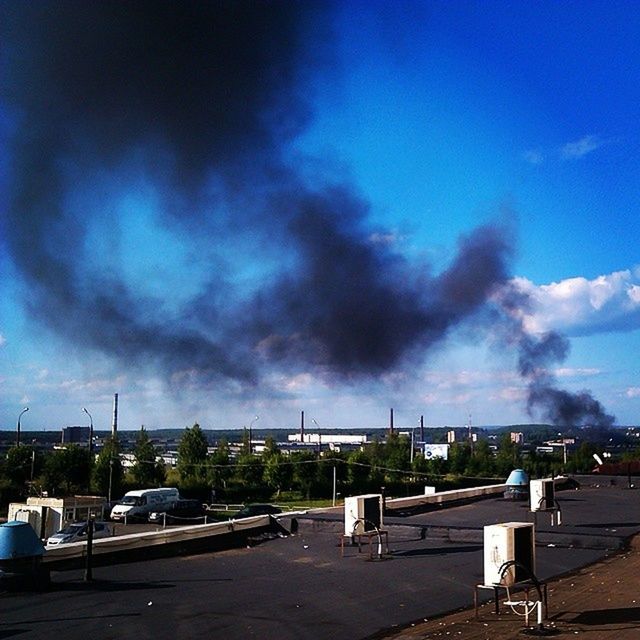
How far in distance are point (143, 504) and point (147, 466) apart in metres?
19.9

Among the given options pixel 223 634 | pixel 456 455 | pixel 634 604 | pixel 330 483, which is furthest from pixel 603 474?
pixel 223 634

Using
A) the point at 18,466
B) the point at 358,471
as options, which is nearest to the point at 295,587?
the point at 18,466

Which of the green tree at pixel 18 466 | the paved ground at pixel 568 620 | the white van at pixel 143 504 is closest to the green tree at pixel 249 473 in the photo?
the green tree at pixel 18 466

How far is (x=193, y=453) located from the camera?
192ft

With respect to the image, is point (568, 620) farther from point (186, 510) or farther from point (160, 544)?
point (186, 510)

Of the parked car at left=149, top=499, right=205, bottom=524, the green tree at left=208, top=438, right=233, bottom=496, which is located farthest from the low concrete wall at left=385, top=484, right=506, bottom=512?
the green tree at left=208, top=438, right=233, bottom=496

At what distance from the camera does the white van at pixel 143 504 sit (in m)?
33.1

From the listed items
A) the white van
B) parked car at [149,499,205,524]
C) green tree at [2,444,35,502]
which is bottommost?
parked car at [149,499,205,524]

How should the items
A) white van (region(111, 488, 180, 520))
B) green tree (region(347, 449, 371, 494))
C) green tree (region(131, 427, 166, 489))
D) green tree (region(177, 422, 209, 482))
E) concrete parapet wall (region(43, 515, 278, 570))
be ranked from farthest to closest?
green tree (region(177, 422, 209, 482)) < green tree (region(131, 427, 166, 489)) < green tree (region(347, 449, 371, 494)) < white van (region(111, 488, 180, 520)) < concrete parapet wall (region(43, 515, 278, 570))

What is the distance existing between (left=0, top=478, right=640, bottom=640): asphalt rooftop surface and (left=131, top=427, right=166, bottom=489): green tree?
3711cm

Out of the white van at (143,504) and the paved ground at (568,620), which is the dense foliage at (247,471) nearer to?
the white van at (143,504)

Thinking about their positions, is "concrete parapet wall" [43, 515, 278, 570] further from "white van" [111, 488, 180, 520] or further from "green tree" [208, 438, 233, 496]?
"green tree" [208, 438, 233, 496]

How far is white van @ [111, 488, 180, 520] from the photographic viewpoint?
33125 mm

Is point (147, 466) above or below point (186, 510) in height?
above
